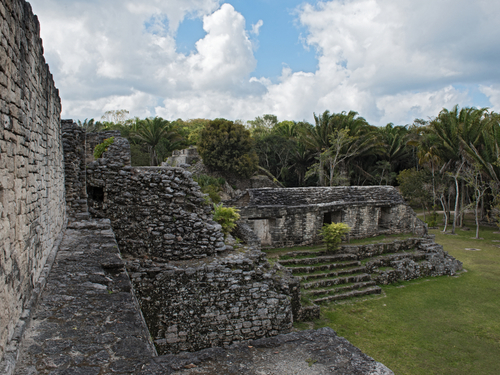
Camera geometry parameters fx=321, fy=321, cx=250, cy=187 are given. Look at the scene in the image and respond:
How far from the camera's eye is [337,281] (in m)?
10.2

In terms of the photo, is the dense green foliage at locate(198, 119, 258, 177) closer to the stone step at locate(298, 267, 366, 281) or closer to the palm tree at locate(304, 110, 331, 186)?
the palm tree at locate(304, 110, 331, 186)

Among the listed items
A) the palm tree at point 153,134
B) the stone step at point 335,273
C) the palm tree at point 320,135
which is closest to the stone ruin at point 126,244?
the stone step at point 335,273

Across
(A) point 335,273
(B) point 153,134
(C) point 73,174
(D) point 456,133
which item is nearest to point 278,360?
(C) point 73,174

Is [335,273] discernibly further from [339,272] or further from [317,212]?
[317,212]

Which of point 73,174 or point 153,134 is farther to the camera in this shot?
point 153,134

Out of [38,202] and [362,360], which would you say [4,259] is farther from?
[362,360]

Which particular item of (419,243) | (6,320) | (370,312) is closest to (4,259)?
(6,320)

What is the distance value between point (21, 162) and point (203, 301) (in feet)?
11.8

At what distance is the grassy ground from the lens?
655 centimetres

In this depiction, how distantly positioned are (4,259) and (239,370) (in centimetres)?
193

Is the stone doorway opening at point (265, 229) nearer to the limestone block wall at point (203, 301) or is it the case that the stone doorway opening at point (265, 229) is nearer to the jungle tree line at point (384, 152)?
the limestone block wall at point (203, 301)

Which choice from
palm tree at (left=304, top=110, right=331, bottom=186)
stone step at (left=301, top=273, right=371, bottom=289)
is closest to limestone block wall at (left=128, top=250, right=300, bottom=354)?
stone step at (left=301, top=273, right=371, bottom=289)

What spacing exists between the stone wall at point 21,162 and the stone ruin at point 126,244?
0.01 m

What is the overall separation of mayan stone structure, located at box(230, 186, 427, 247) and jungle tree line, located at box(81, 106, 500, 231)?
283 inches
